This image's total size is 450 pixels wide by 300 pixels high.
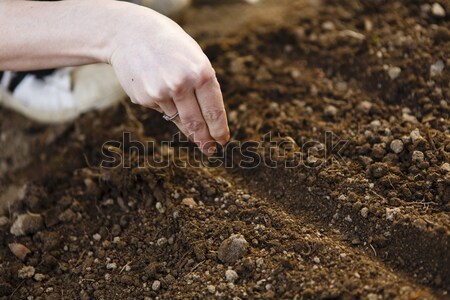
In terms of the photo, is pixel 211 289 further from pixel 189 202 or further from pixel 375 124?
Result: pixel 375 124

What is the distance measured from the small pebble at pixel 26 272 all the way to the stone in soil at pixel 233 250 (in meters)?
0.50

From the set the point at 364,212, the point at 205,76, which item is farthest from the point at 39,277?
the point at 364,212

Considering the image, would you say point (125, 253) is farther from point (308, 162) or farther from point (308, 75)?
point (308, 75)

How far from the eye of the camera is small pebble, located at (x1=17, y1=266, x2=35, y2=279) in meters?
1.54

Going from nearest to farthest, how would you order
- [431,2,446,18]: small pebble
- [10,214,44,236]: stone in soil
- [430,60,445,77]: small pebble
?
[10,214,44,236]: stone in soil
[430,60,445,77]: small pebble
[431,2,446,18]: small pebble

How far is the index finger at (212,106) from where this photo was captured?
134 cm

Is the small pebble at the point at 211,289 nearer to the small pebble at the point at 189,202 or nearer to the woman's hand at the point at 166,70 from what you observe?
the small pebble at the point at 189,202

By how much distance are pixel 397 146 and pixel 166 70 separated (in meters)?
0.67

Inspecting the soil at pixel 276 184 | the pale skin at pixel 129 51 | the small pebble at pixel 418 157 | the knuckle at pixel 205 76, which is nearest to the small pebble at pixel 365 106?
the soil at pixel 276 184

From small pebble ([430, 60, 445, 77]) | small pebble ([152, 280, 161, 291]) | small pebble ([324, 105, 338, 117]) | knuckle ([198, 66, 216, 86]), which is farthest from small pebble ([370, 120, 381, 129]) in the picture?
small pebble ([152, 280, 161, 291])

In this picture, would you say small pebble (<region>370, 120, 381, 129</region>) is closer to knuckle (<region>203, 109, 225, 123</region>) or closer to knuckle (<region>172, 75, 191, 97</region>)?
knuckle (<region>203, 109, 225, 123</region>)

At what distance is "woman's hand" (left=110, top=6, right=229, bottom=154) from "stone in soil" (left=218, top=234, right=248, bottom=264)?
0.28 metres

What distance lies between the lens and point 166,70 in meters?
1.30

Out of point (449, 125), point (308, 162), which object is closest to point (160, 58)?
point (308, 162)
